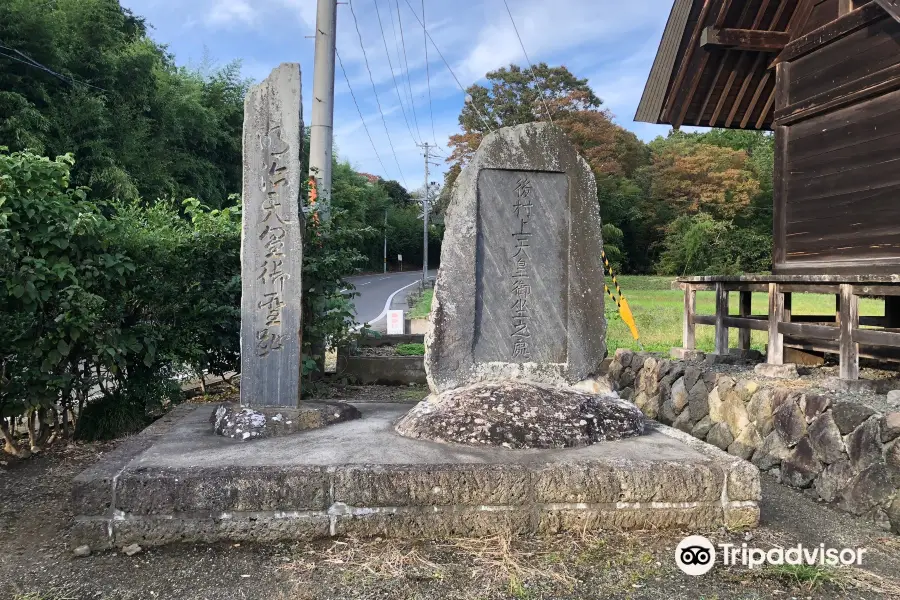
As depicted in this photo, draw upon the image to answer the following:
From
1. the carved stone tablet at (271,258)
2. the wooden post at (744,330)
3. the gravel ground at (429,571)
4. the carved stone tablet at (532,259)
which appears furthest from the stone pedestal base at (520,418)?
the wooden post at (744,330)

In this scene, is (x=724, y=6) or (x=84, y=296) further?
(x=724, y=6)

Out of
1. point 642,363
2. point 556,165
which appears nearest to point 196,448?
point 556,165

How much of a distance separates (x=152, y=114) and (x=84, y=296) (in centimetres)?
1847

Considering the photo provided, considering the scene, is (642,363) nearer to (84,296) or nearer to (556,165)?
(556,165)

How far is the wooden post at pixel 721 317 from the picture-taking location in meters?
6.93

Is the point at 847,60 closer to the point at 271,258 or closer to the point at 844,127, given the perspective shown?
the point at 844,127

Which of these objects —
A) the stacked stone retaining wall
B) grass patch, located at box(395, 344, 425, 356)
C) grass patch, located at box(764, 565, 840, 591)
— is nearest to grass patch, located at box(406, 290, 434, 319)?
grass patch, located at box(395, 344, 425, 356)

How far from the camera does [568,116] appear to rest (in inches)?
1230

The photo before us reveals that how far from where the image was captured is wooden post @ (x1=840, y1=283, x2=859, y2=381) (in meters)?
5.06

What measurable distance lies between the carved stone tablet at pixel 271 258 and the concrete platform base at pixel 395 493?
858mm

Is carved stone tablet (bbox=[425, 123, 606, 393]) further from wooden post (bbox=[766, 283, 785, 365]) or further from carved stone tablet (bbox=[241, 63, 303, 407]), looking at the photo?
wooden post (bbox=[766, 283, 785, 365])

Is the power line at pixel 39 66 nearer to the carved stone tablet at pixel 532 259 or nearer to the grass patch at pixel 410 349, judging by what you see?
the grass patch at pixel 410 349

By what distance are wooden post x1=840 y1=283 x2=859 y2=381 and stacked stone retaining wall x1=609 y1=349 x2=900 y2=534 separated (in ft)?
1.35

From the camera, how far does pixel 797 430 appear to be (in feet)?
15.5
